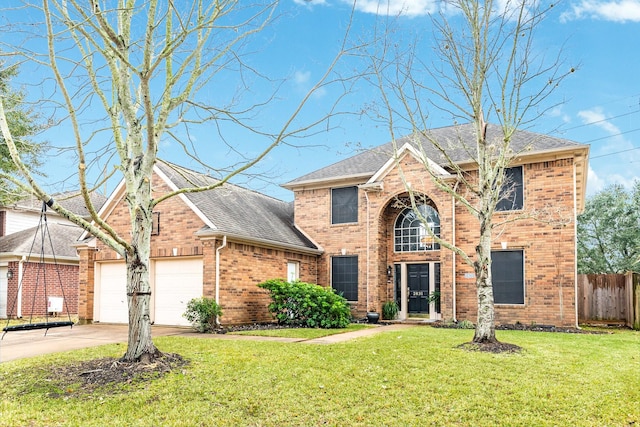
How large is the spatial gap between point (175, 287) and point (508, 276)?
10.9 meters

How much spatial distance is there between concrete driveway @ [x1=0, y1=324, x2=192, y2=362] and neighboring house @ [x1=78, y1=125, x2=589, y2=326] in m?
1.31

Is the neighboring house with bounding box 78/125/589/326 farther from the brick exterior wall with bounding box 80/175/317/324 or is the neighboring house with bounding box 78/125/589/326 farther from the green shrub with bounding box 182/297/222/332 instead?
the green shrub with bounding box 182/297/222/332

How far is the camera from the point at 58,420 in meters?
5.59

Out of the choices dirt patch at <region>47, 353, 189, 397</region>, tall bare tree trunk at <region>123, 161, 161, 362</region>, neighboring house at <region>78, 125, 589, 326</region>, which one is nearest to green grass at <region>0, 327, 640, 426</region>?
dirt patch at <region>47, 353, 189, 397</region>

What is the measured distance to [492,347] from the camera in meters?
9.82

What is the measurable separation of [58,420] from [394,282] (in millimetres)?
14157

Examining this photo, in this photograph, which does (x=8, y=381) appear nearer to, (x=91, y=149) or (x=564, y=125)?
(x=91, y=149)

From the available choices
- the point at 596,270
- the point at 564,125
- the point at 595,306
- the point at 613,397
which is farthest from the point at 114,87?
the point at 596,270

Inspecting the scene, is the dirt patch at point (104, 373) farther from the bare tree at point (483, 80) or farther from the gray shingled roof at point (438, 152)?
the gray shingled roof at point (438, 152)

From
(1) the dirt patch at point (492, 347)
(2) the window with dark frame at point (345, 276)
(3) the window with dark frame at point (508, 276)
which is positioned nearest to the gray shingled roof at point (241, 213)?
(2) the window with dark frame at point (345, 276)

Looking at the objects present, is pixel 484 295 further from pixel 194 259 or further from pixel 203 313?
pixel 194 259

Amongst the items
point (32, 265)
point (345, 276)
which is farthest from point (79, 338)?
point (32, 265)

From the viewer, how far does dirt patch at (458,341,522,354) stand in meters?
9.62

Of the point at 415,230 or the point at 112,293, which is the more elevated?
the point at 415,230
